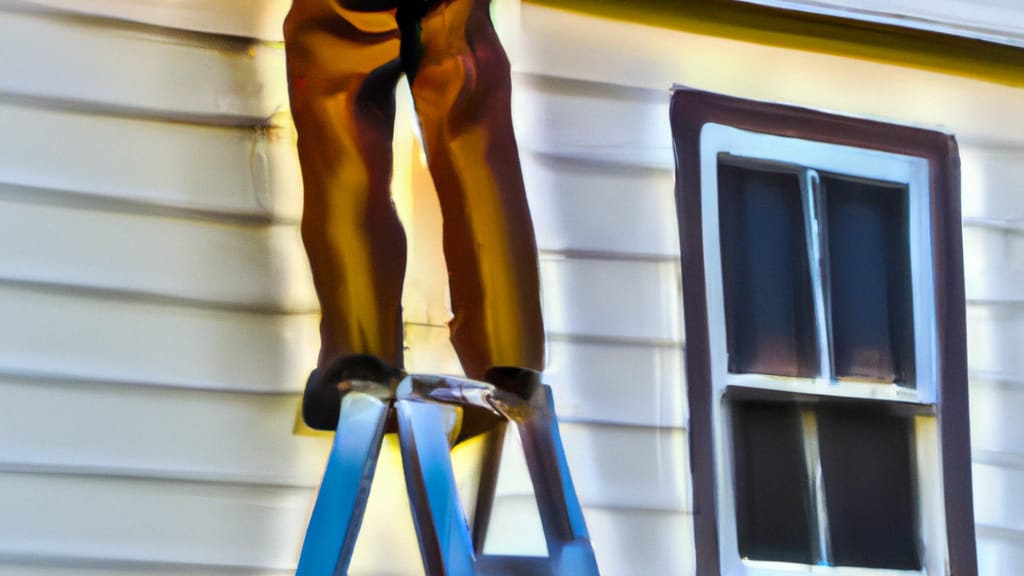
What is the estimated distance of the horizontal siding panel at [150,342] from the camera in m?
1.30

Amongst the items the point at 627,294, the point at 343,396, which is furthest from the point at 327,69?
the point at 627,294

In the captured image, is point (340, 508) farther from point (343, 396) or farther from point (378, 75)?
point (378, 75)

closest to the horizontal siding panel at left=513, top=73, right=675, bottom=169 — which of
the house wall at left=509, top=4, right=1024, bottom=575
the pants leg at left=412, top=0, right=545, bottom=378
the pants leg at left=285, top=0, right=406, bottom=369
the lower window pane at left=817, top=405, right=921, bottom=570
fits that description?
the house wall at left=509, top=4, right=1024, bottom=575

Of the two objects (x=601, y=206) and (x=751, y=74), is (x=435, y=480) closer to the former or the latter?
(x=601, y=206)

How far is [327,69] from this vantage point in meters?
1.37

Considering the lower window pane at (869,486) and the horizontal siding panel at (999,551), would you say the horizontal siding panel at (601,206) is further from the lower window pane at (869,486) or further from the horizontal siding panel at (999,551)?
the horizontal siding panel at (999,551)

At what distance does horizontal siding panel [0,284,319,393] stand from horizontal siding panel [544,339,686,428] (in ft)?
1.18

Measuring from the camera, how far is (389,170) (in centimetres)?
139

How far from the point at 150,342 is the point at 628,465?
68 cm

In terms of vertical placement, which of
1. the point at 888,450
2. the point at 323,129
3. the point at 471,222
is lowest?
the point at 888,450

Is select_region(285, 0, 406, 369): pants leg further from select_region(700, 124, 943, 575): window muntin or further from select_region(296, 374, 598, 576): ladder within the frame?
select_region(700, 124, 943, 575): window muntin

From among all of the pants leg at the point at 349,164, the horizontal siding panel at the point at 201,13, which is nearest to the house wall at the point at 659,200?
the pants leg at the point at 349,164

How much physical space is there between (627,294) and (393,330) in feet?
1.29

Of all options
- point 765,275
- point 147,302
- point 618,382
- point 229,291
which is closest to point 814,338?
point 765,275
